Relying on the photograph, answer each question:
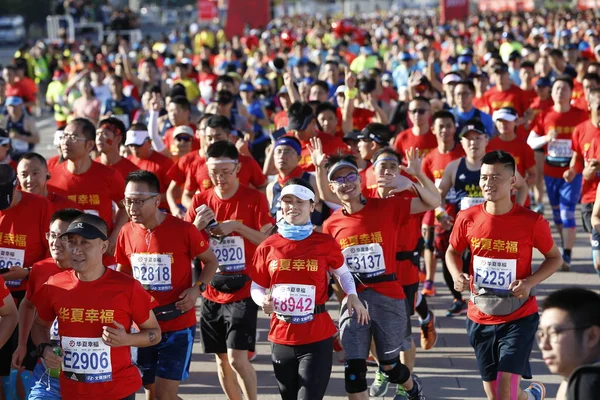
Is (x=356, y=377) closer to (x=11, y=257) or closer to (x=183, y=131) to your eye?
(x=11, y=257)

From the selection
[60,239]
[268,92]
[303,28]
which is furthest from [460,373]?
[303,28]

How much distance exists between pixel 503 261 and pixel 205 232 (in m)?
1.98

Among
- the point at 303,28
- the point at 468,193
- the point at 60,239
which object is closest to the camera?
the point at 60,239

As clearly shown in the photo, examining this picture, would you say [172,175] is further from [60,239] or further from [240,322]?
[60,239]

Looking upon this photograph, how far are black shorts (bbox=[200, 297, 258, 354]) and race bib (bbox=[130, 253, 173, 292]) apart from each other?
633 millimetres

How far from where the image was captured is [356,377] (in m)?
6.64

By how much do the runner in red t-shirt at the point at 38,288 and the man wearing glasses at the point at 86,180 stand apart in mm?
1865

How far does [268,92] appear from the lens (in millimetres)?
17250

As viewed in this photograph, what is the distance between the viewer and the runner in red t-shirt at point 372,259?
6719 mm

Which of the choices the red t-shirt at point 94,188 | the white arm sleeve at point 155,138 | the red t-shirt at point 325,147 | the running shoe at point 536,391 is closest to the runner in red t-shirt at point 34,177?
the red t-shirt at point 94,188

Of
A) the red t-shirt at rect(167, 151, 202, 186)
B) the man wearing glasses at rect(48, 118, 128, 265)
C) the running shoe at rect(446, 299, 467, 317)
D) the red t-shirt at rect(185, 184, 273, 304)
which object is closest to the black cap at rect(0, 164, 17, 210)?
the red t-shirt at rect(185, 184, 273, 304)

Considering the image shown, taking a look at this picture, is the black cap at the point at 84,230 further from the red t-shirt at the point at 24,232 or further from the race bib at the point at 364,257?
the race bib at the point at 364,257

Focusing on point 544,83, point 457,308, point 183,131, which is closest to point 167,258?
point 457,308

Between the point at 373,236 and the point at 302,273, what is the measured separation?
751 millimetres
